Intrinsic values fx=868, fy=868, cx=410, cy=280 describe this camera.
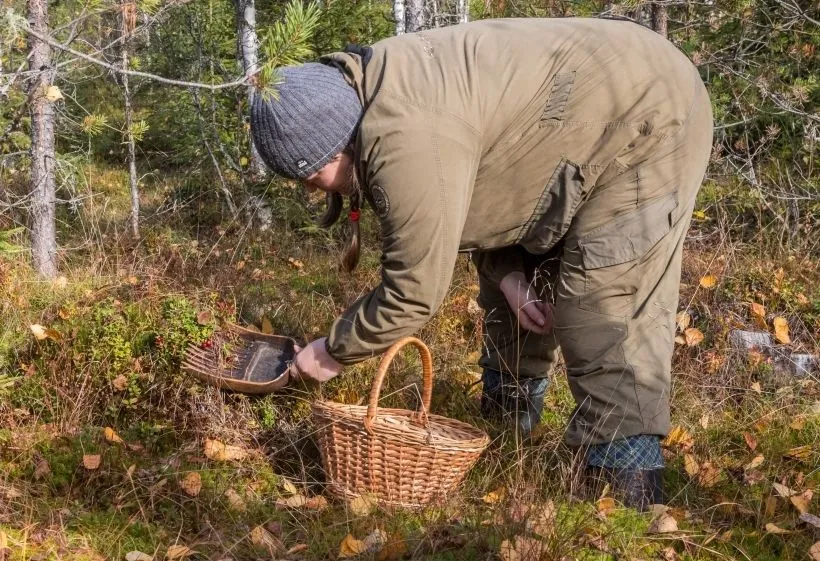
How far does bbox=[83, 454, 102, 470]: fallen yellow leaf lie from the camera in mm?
3477

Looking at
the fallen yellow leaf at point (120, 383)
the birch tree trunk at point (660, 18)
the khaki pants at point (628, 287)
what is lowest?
the fallen yellow leaf at point (120, 383)

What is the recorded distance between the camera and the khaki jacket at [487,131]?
108 inches

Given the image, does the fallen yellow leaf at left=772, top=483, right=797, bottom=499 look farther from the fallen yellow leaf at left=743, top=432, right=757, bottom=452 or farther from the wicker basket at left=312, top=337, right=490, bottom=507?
the wicker basket at left=312, top=337, right=490, bottom=507

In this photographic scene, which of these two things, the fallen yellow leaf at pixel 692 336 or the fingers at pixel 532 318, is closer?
the fingers at pixel 532 318

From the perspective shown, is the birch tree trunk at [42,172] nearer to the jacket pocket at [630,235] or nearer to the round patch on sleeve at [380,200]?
the round patch on sleeve at [380,200]

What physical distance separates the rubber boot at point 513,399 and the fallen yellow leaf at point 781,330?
1611 mm

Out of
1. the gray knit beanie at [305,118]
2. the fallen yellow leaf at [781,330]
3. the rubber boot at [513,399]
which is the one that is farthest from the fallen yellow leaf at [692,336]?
the gray knit beanie at [305,118]

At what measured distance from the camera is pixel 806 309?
5.11 metres

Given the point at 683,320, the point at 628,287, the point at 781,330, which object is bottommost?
the point at 781,330

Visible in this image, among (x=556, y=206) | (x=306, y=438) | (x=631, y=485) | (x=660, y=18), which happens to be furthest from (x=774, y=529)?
(x=660, y=18)

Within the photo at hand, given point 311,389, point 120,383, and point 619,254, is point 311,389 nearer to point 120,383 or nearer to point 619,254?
point 120,383

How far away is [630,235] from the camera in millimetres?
3072

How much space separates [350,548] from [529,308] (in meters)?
1.28

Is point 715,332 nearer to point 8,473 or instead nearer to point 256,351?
point 256,351
